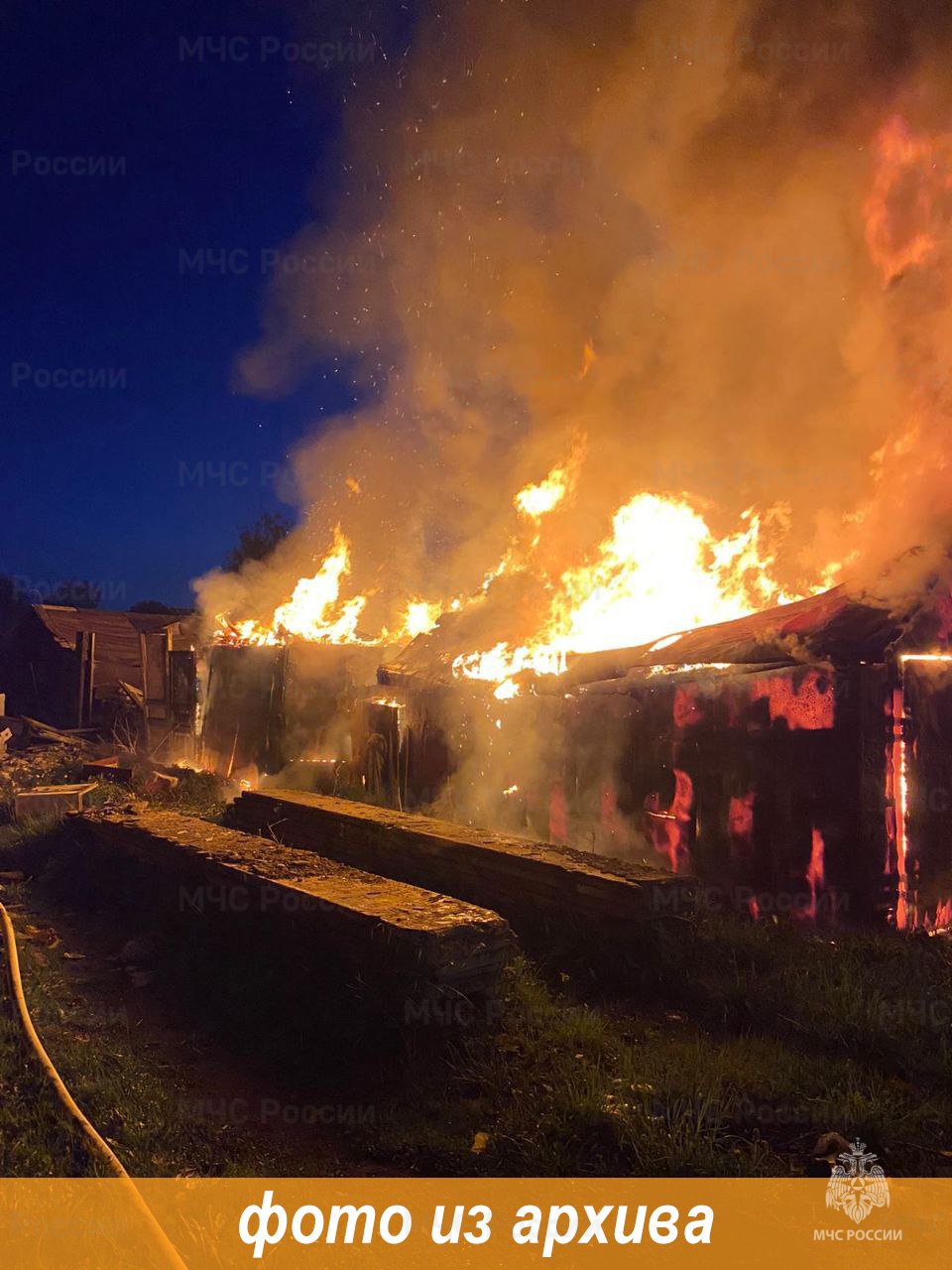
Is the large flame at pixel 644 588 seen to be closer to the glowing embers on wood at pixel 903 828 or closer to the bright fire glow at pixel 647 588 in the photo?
the bright fire glow at pixel 647 588

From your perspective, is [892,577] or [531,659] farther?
[531,659]

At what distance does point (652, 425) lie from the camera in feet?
62.2

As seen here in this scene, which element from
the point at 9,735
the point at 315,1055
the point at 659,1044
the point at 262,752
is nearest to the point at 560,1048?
the point at 659,1044

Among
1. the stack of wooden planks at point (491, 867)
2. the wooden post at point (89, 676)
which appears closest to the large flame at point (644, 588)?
the stack of wooden planks at point (491, 867)

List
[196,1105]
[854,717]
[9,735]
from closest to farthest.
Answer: [196,1105]
[854,717]
[9,735]

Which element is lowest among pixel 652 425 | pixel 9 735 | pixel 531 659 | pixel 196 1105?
pixel 196 1105
